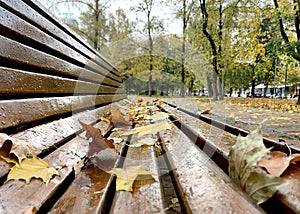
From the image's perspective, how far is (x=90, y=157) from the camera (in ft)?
2.84

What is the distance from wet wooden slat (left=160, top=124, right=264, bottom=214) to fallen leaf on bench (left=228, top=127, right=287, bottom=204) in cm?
2

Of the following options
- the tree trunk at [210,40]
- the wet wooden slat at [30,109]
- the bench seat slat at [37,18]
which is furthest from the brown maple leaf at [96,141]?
the tree trunk at [210,40]

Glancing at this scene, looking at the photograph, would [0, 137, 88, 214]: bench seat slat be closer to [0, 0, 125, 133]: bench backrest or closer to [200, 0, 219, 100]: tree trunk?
[0, 0, 125, 133]: bench backrest

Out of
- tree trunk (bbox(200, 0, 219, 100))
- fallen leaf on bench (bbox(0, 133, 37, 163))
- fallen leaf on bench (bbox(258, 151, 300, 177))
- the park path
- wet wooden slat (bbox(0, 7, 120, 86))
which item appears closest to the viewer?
fallen leaf on bench (bbox(258, 151, 300, 177))

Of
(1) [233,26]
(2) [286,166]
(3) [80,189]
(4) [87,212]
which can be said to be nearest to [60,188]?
(3) [80,189]

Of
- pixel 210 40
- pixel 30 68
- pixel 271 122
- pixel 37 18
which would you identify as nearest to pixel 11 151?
pixel 30 68

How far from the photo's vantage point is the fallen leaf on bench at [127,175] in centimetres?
61

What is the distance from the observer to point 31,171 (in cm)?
68

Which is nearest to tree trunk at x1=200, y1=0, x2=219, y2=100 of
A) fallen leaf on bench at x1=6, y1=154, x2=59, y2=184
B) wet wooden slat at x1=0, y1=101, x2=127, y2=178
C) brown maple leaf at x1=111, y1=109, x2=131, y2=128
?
brown maple leaf at x1=111, y1=109, x2=131, y2=128

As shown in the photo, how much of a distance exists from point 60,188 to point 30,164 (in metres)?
0.15

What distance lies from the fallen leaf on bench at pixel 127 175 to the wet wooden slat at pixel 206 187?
0.11 meters

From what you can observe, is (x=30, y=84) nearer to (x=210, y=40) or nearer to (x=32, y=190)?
(x=32, y=190)

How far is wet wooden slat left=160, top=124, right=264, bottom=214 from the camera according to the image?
47 cm

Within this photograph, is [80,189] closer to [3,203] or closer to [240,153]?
[3,203]
